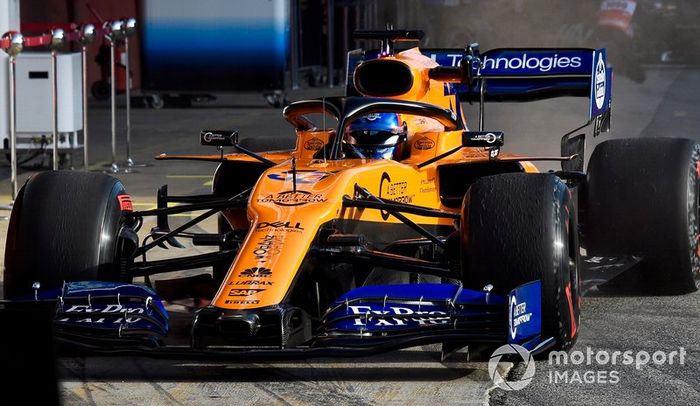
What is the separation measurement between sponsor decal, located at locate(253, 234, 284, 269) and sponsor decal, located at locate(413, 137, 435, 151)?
1.91 metres

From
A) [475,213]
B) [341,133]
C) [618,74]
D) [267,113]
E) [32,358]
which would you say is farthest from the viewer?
[618,74]

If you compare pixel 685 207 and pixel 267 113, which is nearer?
pixel 685 207

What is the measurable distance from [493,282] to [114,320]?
161 centimetres

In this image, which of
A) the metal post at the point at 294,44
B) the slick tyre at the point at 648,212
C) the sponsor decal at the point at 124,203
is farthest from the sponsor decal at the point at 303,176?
the metal post at the point at 294,44

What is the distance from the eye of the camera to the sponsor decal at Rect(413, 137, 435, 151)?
26.3 ft

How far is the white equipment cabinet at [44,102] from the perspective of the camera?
15125 millimetres

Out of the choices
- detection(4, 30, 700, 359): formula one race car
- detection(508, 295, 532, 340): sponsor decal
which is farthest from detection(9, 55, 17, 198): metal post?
detection(508, 295, 532, 340): sponsor decal

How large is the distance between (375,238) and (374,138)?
101cm

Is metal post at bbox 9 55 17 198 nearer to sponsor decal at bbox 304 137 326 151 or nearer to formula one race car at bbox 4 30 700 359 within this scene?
formula one race car at bbox 4 30 700 359

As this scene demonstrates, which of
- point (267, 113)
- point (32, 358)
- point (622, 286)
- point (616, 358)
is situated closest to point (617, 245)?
point (622, 286)

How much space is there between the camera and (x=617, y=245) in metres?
8.00

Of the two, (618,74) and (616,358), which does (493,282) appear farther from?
(618,74)

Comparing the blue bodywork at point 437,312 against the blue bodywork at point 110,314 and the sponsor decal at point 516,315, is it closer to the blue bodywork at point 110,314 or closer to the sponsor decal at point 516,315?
the sponsor decal at point 516,315

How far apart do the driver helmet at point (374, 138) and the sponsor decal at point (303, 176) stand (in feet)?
3.42
